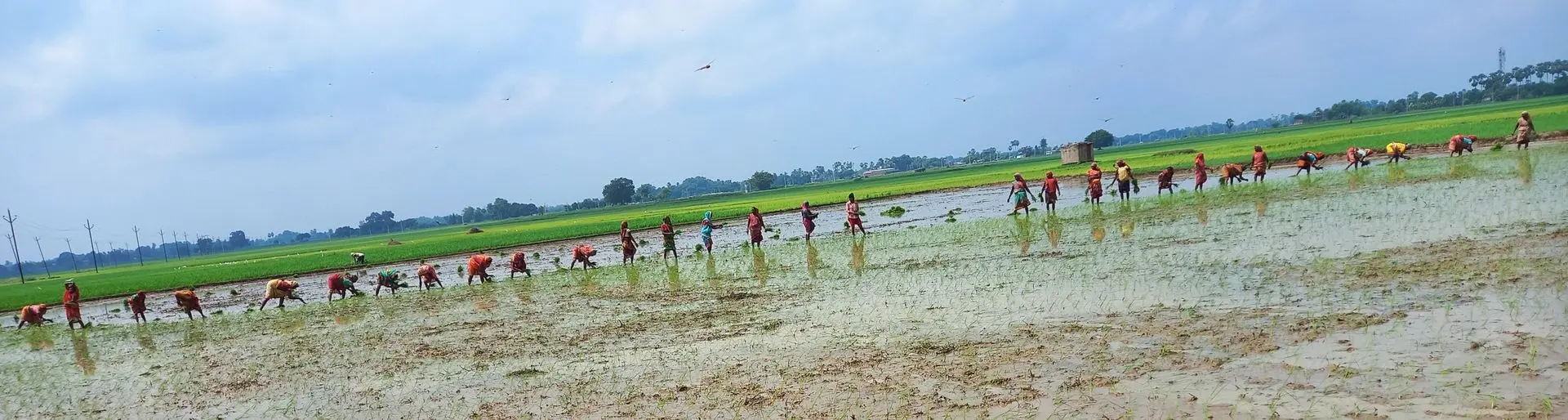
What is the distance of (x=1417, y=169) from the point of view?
27312 millimetres

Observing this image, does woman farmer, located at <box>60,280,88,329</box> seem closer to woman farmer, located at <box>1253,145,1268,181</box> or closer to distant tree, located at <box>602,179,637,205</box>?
woman farmer, located at <box>1253,145,1268,181</box>

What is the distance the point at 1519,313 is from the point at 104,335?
900 inches

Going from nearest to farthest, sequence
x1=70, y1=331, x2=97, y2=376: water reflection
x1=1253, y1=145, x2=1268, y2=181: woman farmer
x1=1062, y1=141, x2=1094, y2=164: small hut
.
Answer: x1=70, y1=331, x2=97, y2=376: water reflection, x1=1253, y1=145, x2=1268, y2=181: woman farmer, x1=1062, y1=141, x2=1094, y2=164: small hut

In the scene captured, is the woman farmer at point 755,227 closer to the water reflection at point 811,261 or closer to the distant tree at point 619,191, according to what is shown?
the water reflection at point 811,261

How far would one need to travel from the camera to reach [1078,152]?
6538 cm

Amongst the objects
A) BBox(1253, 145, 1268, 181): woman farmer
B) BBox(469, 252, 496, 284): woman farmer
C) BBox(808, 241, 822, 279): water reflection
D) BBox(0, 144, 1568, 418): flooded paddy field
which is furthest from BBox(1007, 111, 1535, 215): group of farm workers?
BBox(469, 252, 496, 284): woman farmer

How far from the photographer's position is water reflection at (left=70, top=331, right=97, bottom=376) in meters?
13.8

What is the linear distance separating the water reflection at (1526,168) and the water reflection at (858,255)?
14.5 m

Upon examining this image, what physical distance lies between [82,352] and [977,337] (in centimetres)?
1561

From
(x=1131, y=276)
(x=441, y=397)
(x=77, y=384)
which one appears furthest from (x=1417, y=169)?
(x=77, y=384)

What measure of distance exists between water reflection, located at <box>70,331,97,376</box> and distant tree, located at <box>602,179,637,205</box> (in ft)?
388

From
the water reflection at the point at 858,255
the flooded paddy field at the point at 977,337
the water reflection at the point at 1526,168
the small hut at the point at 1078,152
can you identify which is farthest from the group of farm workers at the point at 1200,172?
the small hut at the point at 1078,152

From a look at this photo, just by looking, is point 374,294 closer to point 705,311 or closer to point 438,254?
point 705,311

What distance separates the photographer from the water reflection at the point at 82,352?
1378 cm
